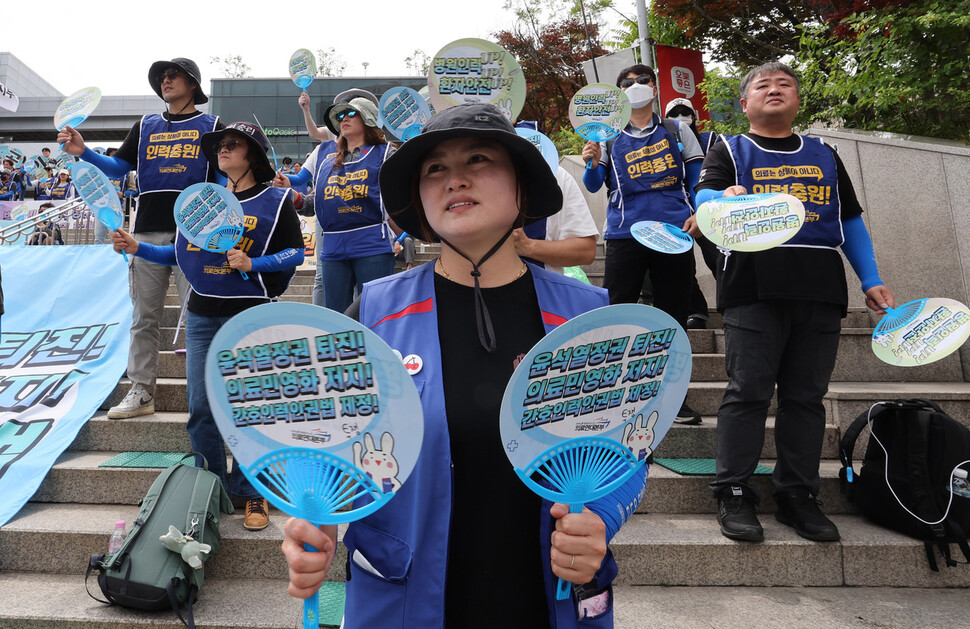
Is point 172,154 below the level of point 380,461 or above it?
above

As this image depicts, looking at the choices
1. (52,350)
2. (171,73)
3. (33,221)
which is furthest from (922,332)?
(33,221)

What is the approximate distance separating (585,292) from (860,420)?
2600mm

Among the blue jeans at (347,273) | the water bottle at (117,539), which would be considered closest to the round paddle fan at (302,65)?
the blue jeans at (347,273)

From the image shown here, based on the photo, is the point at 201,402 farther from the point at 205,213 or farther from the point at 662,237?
the point at 662,237

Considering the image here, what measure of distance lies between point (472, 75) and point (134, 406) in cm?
315

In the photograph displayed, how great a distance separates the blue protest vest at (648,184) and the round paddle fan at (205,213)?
7.53 ft

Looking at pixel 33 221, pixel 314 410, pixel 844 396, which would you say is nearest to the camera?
pixel 314 410

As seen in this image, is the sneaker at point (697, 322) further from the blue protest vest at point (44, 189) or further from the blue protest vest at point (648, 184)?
the blue protest vest at point (44, 189)

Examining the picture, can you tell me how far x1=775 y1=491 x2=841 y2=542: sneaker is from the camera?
2938 mm

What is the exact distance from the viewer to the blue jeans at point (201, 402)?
10.6 feet

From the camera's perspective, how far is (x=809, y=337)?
2.96 metres

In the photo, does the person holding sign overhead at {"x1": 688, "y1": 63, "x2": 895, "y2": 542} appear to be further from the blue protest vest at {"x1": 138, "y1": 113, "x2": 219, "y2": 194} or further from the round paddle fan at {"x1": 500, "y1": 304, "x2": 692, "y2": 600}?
the blue protest vest at {"x1": 138, "y1": 113, "x2": 219, "y2": 194}

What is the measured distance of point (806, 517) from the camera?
2996 millimetres

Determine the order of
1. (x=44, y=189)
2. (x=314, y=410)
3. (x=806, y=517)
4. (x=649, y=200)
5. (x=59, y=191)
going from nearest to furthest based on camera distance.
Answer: (x=314, y=410), (x=806, y=517), (x=649, y=200), (x=59, y=191), (x=44, y=189)
